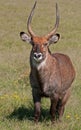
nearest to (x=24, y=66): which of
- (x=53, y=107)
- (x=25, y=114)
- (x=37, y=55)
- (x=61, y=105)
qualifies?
(x=25, y=114)

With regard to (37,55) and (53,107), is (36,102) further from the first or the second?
(37,55)

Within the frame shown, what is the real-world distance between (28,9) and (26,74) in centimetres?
1906

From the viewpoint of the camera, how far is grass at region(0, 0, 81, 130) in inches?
304

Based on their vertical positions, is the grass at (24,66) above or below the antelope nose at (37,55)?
below

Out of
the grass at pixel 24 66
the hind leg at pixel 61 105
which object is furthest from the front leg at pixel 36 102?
the hind leg at pixel 61 105

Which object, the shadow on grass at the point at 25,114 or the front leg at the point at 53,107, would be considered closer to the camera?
the front leg at the point at 53,107

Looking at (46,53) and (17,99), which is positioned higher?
(46,53)

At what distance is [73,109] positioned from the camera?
8531 mm

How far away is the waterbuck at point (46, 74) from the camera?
715 cm

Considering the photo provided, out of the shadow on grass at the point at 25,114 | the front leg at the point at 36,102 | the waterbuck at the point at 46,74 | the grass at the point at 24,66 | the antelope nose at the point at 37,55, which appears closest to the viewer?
the antelope nose at the point at 37,55

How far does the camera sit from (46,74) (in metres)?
7.46

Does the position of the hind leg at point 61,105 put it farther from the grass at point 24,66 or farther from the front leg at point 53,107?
the front leg at point 53,107

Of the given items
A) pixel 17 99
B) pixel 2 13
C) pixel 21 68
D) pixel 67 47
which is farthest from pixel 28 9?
pixel 17 99

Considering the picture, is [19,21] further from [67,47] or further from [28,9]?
[67,47]
